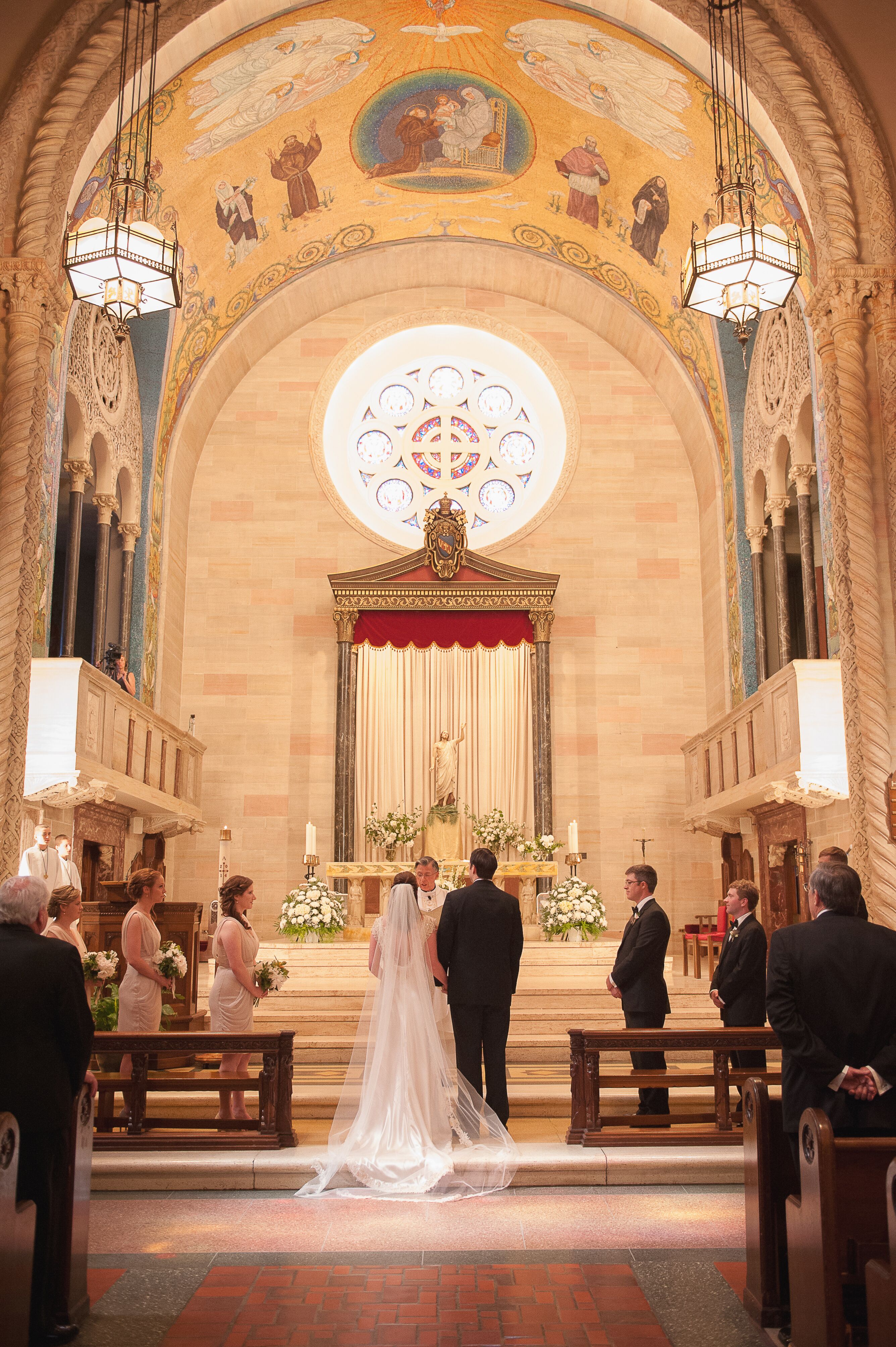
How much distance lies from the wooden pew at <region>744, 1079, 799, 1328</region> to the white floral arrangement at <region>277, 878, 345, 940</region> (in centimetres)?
892

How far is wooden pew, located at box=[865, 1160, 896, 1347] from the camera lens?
3322 millimetres

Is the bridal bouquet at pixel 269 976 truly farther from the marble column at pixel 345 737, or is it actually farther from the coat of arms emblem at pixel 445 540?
the coat of arms emblem at pixel 445 540

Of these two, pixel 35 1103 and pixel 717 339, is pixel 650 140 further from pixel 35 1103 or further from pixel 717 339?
pixel 35 1103

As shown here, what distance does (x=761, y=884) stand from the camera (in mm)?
15008

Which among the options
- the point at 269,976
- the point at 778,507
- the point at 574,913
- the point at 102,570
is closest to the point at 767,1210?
the point at 269,976

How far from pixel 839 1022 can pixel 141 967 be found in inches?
181

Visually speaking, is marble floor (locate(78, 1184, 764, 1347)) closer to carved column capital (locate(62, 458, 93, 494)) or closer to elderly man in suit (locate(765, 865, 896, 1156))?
elderly man in suit (locate(765, 865, 896, 1156))

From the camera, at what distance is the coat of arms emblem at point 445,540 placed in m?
18.0

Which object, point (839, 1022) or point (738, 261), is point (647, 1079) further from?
point (738, 261)

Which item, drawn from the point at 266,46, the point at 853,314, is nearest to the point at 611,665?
the point at 853,314

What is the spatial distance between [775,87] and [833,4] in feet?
2.70

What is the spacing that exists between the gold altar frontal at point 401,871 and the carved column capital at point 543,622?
377 cm

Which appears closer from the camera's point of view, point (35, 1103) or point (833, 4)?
point (35, 1103)

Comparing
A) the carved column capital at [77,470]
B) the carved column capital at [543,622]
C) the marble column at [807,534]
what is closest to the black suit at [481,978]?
the marble column at [807,534]
